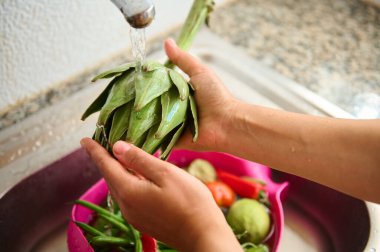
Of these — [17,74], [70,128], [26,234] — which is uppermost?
[17,74]

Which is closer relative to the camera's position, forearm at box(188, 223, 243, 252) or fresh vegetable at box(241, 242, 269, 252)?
forearm at box(188, 223, 243, 252)

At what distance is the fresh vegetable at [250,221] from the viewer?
31.9 inches

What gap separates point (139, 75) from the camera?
64 cm

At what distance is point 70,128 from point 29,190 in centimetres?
15

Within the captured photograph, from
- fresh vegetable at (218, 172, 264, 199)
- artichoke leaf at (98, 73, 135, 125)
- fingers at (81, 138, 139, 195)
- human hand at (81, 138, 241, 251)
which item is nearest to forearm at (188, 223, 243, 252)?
human hand at (81, 138, 241, 251)

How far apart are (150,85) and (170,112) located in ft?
0.16

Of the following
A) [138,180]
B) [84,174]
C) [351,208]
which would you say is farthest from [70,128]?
[351,208]

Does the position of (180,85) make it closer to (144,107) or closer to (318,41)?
(144,107)

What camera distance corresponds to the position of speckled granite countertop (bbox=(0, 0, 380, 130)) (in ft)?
3.15

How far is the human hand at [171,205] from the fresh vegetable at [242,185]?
314 millimetres

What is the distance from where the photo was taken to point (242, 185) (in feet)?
2.94

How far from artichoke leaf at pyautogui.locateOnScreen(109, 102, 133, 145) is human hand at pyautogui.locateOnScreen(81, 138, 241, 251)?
46 mm

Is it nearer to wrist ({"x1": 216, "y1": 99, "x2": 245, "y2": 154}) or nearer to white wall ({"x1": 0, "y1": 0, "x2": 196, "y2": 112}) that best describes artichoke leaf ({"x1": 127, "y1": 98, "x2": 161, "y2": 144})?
wrist ({"x1": 216, "y1": 99, "x2": 245, "y2": 154})

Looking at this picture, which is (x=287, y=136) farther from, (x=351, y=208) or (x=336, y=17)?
(x=336, y=17)
